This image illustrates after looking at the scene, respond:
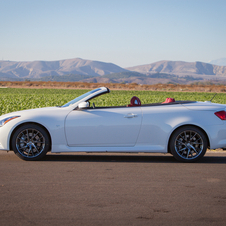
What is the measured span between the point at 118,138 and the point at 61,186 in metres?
2.00

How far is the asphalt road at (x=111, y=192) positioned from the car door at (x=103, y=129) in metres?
0.43

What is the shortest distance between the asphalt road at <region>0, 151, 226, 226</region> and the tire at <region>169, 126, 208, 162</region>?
20 cm

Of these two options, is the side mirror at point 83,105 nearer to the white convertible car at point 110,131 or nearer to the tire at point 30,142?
the white convertible car at point 110,131

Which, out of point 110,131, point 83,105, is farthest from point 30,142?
point 110,131

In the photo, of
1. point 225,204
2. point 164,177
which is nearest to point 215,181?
point 164,177

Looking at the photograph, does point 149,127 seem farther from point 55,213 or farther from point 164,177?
point 55,213

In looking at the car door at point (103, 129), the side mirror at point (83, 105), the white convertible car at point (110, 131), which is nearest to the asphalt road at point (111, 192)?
the white convertible car at point (110, 131)

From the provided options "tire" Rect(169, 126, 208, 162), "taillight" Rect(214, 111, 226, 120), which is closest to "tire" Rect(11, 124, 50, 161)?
"tire" Rect(169, 126, 208, 162)

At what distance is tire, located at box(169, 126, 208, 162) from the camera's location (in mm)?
6824

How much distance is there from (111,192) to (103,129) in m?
2.13

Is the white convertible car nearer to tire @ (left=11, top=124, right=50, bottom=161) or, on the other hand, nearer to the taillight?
tire @ (left=11, top=124, right=50, bottom=161)

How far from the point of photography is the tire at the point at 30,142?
6766mm

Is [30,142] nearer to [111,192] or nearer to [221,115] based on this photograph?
[111,192]

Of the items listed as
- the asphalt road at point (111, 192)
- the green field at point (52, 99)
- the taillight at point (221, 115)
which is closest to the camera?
the asphalt road at point (111, 192)
